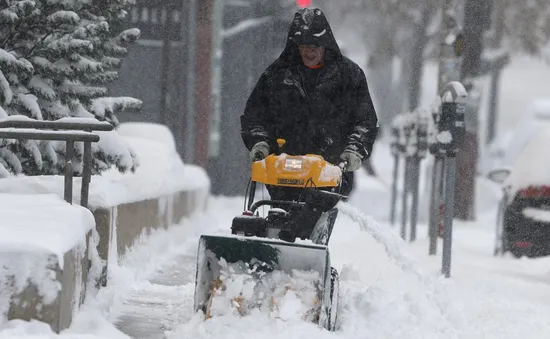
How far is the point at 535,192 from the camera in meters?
12.9

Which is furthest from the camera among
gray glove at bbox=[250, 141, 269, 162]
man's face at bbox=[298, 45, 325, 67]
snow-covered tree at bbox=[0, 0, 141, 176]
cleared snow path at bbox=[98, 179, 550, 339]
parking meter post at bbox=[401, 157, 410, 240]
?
parking meter post at bbox=[401, 157, 410, 240]

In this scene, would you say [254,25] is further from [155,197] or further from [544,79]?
[544,79]

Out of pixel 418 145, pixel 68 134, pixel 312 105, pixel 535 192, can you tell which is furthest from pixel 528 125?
pixel 68 134

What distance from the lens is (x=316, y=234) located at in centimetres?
680

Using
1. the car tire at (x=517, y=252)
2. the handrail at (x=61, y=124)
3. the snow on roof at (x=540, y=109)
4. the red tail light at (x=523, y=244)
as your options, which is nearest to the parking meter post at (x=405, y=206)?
the car tire at (x=517, y=252)

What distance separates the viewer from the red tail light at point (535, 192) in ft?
42.1

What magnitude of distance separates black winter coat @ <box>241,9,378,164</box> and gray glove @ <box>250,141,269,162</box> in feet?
0.40

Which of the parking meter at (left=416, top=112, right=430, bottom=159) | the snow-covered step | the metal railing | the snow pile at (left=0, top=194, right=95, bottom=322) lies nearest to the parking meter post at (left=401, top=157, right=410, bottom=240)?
the parking meter at (left=416, top=112, right=430, bottom=159)

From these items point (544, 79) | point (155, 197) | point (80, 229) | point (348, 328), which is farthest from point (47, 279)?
point (544, 79)

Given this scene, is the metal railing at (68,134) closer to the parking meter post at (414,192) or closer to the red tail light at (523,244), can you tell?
the red tail light at (523,244)

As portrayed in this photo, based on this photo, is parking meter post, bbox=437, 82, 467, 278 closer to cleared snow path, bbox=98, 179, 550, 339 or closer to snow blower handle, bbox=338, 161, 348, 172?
cleared snow path, bbox=98, 179, 550, 339

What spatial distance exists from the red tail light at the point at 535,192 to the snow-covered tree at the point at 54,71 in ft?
16.9

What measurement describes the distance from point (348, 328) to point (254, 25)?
1797 cm

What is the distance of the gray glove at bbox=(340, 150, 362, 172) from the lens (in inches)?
274
